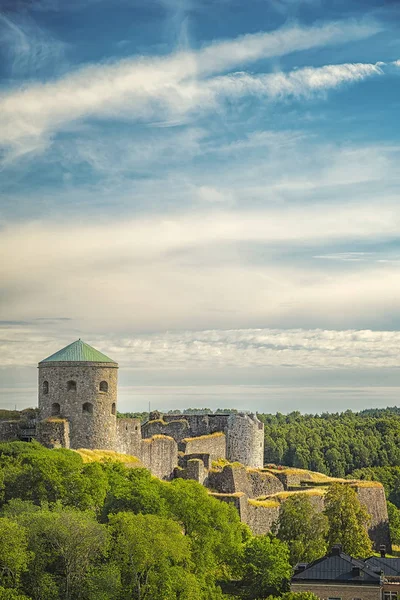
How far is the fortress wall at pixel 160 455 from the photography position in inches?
2537

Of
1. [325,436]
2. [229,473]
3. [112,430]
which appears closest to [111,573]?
[112,430]

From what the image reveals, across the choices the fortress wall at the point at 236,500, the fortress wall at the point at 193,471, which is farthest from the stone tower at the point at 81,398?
the fortress wall at the point at 236,500

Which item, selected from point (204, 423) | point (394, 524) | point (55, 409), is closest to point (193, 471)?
point (55, 409)

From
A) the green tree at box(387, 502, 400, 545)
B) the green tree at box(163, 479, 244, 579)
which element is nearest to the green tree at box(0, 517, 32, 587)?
the green tree at box(163, 479, 244, 579)

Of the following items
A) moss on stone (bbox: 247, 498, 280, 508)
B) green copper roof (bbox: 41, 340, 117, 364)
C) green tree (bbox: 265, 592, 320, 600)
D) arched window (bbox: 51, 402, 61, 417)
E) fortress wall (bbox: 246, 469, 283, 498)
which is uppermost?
green copper roof (bbox: 41, 340, 117, 364)

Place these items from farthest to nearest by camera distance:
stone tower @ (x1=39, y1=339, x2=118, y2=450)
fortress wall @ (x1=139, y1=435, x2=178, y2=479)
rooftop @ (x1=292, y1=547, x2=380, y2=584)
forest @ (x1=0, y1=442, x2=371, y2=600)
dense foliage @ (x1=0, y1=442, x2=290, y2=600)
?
1. fortress wall @ (x1=139, y1=435, x2=178, y2=479)
2. stone tower @ (x1=39, y1=339, x2=118, y2=450)
3. rooftop @ (x1=292, y1=547, x2=380, y2=584)
4. forest @ (x1=0, y1=442, x2=371, y2=600)
5. dense foliage @ (x1=0, y1=442, x2=290, y2=600)

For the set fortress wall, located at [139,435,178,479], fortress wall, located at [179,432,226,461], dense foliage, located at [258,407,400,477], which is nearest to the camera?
fortress wall, located at [139,435,178,479]

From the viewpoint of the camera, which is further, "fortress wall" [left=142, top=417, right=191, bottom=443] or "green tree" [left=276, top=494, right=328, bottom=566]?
"fortress wall" [left=142, top=417, right=191, bottom=443]

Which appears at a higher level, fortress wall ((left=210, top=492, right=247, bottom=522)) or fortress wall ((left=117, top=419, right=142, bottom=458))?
fortress wall ((left=117, top=419, right=142, bottom=458))

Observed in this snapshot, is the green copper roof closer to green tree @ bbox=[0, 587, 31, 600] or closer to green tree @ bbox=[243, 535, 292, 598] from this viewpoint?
green tree @ bbox=[243, 535, 292, 598]

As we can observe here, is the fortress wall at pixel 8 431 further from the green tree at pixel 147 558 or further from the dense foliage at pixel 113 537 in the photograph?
the green tree at pixel 147 558

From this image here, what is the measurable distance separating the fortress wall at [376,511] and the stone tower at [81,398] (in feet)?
64.7

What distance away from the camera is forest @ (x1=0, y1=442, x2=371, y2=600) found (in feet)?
149

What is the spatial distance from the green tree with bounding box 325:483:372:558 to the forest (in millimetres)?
78
